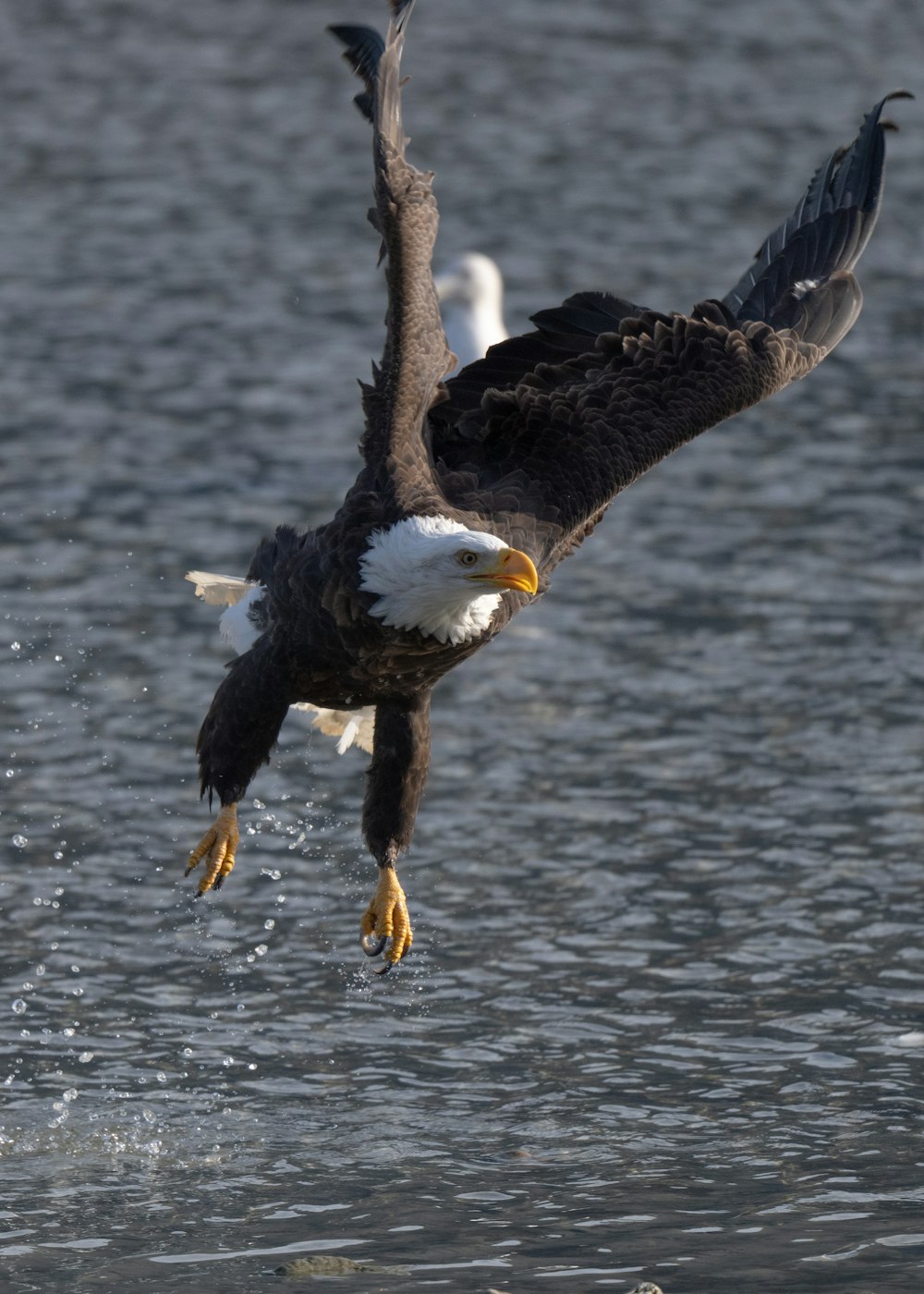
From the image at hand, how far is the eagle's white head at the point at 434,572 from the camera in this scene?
6422mm

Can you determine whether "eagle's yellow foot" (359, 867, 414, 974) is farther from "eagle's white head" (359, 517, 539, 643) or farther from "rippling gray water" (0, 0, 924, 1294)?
"eagle's white head" (359, 517, 539, 643)

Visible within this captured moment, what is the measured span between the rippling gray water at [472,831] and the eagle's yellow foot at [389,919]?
0.31m

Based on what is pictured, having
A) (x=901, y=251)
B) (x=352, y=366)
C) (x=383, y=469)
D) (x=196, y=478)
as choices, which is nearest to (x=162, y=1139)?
(x=383, y=469)

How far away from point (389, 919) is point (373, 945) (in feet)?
0.53

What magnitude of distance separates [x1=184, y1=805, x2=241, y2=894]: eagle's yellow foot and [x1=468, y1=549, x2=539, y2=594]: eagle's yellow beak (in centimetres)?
130

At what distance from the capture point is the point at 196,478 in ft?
41.5

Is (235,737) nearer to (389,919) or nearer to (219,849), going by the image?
(219,849)

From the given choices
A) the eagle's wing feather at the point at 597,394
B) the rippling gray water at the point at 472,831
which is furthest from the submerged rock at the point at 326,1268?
the eagle's wing feather at the point at 597,394

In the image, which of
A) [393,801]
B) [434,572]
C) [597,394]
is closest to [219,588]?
[393,801]

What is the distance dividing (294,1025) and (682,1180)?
5.17 feet

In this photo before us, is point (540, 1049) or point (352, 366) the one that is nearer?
point (540, 1049)

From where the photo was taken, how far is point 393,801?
728 cm

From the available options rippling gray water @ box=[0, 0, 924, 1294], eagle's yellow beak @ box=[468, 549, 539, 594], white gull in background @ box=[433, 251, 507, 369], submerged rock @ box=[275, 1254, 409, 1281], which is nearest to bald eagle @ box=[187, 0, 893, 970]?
eagle's yellow beak @ box=[468, 549, 539, 594]

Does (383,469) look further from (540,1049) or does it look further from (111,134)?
(111,134)
